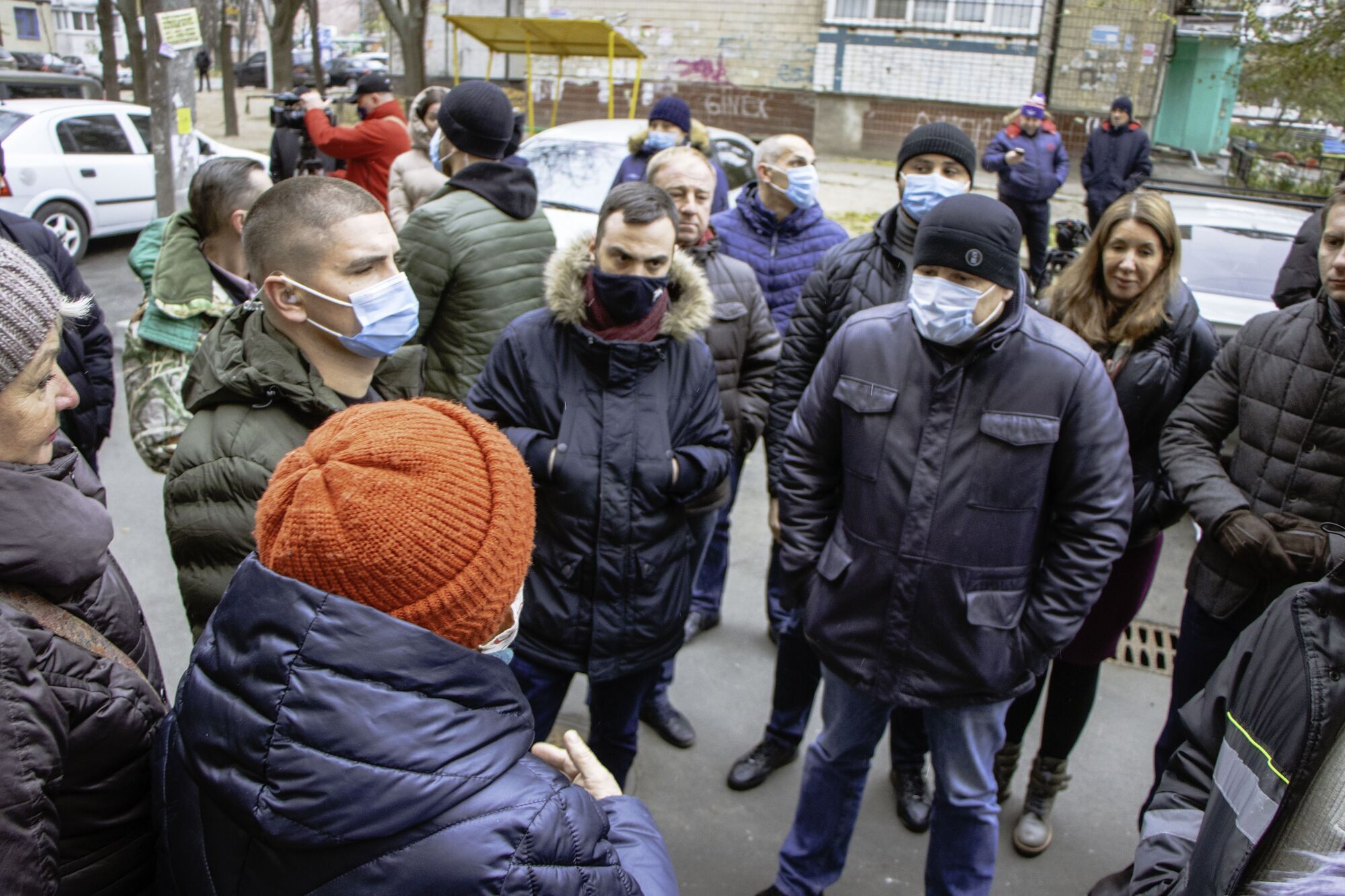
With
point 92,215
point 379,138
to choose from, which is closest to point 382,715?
point 379,138

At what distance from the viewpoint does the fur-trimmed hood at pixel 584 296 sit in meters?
2.84

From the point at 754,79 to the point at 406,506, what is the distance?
22330 millimetres

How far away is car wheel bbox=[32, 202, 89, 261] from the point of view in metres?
10.5

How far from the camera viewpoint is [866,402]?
2539mm

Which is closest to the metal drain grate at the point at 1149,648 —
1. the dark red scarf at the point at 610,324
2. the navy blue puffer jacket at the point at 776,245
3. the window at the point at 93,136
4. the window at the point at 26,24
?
the navy blue puffer jacket at the point at 776,245

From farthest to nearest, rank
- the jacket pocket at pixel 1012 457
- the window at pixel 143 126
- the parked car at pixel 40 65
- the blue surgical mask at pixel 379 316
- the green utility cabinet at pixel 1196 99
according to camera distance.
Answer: the parked car at pixel 40 65
the green utility cabinet at pixel 1196 99
the window at pixel 143 126
the jacket pocket at pixel 1012 457
the blue surgical mask at pixel 379 316

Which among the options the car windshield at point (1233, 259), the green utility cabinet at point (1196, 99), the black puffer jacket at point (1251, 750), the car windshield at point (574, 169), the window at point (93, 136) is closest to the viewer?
the black puffer jacket at point (1251, 750)

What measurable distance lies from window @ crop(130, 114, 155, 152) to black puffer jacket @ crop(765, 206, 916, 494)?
1073cm

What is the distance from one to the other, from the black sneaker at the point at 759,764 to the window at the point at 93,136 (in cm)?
1071

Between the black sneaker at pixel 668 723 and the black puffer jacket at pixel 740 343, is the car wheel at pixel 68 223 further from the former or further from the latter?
the black sneaker at pixel 668 723

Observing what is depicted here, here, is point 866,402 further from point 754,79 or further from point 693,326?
point 754,79

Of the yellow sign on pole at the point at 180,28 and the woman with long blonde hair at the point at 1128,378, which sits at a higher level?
the yellow sign on pole at the point at 180,28

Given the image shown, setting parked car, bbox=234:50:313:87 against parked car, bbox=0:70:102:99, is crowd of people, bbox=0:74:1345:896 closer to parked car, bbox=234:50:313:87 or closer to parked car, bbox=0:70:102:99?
parked car, bbox=0:70:102:99

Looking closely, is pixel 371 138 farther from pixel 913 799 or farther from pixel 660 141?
pixel 913 799
